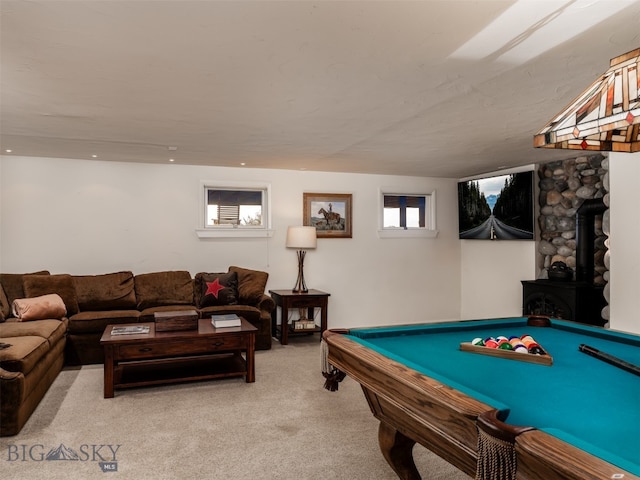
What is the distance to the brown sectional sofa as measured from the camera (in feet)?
10.0

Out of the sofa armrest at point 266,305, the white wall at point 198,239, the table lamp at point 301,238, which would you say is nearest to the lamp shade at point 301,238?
the table lamp at point 301,238

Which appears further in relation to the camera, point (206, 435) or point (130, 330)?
point (130, 330)

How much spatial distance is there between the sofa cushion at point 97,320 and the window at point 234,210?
1.48 meters

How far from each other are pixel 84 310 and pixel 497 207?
5.24 m

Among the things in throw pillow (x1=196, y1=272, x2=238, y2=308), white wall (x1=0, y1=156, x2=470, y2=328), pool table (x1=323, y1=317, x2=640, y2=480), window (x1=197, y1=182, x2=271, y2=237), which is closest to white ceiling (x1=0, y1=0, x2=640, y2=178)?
white wall (x1=0, y1=156, x2=470, y2=328)

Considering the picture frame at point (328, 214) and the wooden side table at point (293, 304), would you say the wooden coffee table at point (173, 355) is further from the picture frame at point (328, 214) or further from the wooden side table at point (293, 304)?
the picture frame at point (328, 214)

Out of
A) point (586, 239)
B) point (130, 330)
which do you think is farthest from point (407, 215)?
point (130, 330)

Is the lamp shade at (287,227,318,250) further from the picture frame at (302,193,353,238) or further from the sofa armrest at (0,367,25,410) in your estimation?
the sofa armrest at (0,367,25,410)

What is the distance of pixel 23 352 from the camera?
10.4ft

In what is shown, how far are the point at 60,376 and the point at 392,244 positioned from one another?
14.6ft

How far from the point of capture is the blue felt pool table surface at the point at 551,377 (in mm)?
1254

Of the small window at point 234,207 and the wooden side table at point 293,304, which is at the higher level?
the small window at point 234,207

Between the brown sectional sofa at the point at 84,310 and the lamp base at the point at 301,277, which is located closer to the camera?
the brown sectional sofa at the point at 84,310

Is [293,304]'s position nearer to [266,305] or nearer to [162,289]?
[266,305]
